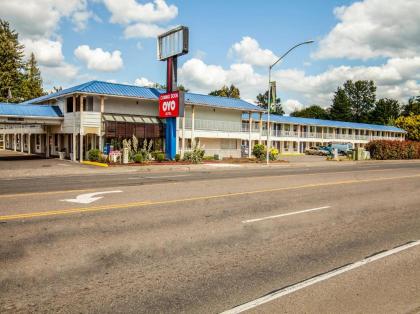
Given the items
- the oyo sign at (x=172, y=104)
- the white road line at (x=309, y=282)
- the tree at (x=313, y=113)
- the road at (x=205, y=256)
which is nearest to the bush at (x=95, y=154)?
the oyo sign at (x=172, y=104)

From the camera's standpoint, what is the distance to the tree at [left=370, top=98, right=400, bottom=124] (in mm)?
126713

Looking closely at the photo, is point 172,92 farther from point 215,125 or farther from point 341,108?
point 341,108

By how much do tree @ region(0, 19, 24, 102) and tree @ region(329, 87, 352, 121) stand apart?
314 ft

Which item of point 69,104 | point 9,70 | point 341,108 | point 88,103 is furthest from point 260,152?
point 341,108

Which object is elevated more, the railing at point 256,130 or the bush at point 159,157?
the railing at point 256,130

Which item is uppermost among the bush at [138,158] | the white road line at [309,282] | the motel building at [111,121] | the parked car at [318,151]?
the motel building at [111,121]

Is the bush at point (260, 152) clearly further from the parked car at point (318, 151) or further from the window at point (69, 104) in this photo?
the parked car at point (318, 151)

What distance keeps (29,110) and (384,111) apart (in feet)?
400

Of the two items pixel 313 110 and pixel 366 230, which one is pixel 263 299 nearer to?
pixel 366 230

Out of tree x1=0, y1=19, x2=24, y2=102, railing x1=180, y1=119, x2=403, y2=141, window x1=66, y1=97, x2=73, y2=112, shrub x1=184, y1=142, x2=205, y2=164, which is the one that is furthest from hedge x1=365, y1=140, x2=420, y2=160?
tree x1=0, y1=19, x2=24, y2=102

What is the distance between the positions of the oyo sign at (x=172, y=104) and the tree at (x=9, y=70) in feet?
142

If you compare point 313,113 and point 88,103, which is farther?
point 313,113

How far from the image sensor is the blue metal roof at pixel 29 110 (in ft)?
95.3

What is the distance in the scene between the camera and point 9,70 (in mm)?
64750
